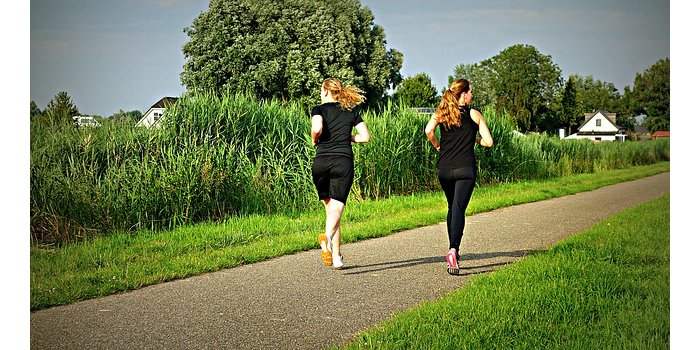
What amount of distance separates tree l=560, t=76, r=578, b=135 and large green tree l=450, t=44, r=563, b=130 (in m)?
0.19

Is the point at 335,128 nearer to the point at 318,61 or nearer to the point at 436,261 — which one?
the point at 436,261

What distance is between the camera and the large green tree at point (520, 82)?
445 centimetres

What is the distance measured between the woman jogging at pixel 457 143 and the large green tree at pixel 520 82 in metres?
0.28

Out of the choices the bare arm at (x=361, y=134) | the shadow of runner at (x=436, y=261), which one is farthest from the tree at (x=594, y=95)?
the shadow of runner at (x=436, y=261)

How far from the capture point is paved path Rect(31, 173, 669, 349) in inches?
131

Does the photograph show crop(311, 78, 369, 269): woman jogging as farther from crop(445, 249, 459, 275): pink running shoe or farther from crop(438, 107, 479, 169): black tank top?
crop(445, 249, 459, 275): pink running shoe

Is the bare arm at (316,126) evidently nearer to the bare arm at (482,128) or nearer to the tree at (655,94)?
the bare arm at (482,128)

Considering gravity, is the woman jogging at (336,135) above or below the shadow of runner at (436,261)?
above

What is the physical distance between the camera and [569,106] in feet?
13.3

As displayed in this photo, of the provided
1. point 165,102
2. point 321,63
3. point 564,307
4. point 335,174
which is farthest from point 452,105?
point 165,102

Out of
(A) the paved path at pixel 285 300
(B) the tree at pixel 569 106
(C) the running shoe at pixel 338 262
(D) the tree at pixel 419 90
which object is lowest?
(A) the paved path at pixel 285 300

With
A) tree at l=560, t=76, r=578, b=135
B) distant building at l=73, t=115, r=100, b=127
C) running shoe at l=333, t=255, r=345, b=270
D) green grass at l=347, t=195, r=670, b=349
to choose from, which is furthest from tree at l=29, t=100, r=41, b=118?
tree at l=560, t=76, r=578, b=135
